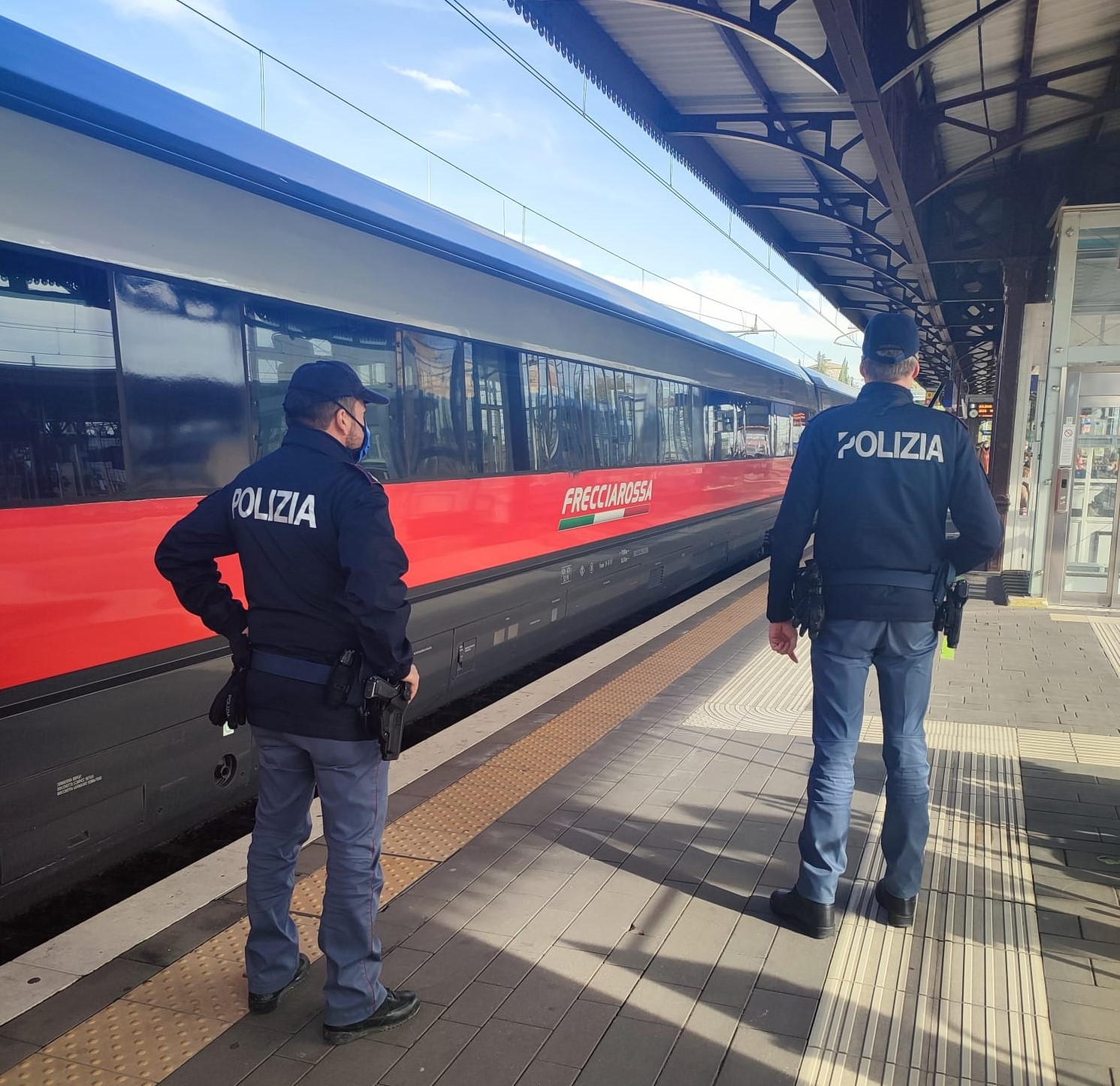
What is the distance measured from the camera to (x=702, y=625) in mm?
8258

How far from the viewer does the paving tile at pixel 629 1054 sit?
7.89ft

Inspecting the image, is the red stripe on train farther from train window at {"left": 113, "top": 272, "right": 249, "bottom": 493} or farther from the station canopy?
the station canopy

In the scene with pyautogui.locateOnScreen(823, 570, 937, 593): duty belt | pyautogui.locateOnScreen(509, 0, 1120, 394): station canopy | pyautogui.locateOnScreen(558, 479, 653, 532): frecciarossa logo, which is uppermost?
pyautogui.locateOnScreen(509, 0, 1120, 394): station canopy

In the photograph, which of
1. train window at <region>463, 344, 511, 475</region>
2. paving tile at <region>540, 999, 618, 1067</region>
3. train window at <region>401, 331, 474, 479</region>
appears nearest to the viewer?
paving tile at <region>540, 999, 618, 1067</region>

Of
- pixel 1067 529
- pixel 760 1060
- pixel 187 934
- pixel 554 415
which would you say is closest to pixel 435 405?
pixel 554 415

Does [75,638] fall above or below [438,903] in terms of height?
above

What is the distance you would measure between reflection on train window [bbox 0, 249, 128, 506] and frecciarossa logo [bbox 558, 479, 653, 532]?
405cm

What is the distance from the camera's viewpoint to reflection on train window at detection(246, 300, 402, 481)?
4195 millimetres

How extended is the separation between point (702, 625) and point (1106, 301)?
504 cm

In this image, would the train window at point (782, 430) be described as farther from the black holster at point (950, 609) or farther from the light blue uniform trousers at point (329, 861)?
the light blue uniform trousers at point (329, 861)

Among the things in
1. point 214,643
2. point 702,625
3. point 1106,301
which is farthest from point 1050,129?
point 214,643

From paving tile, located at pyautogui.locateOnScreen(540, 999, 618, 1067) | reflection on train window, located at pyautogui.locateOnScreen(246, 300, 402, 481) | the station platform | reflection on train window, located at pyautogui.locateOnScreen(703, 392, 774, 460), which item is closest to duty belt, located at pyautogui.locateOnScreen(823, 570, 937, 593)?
the station platform

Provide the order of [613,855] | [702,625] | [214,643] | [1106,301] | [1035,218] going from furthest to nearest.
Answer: [1035,218] < [1106,301] < [702,625] < [214,643] < [613,855]

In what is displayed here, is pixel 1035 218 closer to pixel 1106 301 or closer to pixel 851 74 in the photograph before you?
pixel 1106 301
